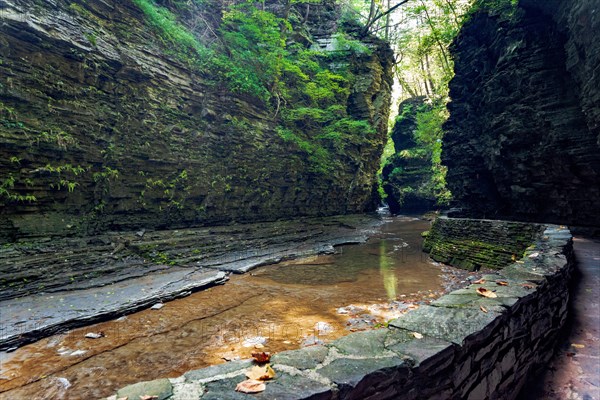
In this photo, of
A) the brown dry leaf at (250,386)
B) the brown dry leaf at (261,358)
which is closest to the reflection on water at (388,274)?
the brown dry leaf at (261,358)

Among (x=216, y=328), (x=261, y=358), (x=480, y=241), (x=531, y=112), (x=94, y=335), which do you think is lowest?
(x=216, y=328)

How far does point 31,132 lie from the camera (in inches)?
317

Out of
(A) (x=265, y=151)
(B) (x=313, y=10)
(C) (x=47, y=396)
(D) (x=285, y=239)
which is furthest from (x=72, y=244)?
(B) (x=313, y=10)

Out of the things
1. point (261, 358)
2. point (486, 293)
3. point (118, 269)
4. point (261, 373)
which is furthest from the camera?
point (118, 269)

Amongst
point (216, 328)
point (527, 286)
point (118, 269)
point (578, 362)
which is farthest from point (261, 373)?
point (118, 269)

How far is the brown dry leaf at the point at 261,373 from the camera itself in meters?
1.61

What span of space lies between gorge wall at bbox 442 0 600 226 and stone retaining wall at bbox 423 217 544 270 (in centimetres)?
480

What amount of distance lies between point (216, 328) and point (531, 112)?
615 inches

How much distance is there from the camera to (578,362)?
317 centimetres

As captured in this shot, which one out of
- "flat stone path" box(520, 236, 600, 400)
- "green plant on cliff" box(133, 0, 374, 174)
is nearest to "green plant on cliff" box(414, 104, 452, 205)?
"green plant on cliff" box(133, 0, 374, 174)

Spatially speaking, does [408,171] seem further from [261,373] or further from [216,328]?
[261,373]

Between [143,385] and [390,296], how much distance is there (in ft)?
20.3

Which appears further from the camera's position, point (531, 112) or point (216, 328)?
point (531, 112)

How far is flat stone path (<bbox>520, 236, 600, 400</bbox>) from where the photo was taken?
9.09 ft
